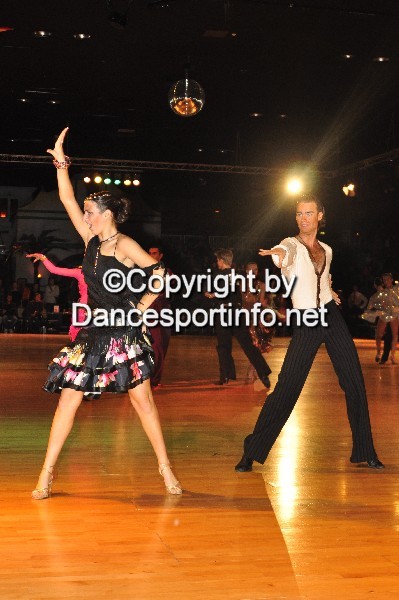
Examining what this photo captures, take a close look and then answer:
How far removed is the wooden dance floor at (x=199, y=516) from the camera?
3.23m

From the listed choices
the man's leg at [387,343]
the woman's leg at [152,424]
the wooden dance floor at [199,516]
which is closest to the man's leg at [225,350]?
the wooden dance floor at [199,516]

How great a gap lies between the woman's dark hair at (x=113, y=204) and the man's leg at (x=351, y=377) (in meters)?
1.40

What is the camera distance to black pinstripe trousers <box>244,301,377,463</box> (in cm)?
532

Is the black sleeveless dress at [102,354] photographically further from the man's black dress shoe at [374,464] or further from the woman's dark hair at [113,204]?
the man's black dress shoe at [374,464]

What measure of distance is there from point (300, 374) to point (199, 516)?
1.34m

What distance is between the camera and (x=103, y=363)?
179 inches

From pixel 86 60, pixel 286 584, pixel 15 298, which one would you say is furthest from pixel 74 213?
pixel 15 298

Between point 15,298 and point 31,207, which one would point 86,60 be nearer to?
point 15,298

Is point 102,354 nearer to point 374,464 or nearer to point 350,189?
point 374,464

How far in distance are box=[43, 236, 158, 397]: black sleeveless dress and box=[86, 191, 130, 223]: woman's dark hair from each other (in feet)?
0.60

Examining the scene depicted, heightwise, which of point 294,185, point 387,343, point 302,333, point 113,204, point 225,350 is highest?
point 294,185

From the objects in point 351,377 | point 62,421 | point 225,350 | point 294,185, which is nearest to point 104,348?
point 62,421

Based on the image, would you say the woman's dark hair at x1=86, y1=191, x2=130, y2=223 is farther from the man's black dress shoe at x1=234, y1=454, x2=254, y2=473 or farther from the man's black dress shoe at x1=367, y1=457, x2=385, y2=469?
the man's black dress shoe at x1=367, y1=457, x2=385, y2=469

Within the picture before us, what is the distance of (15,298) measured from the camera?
2534 centimetres
